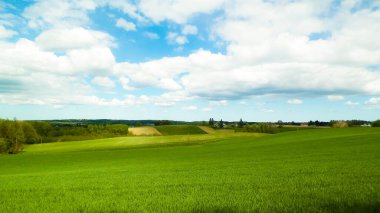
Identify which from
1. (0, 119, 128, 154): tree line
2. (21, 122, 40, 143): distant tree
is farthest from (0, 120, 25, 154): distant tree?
(21, 122, 40, 143): distant tree

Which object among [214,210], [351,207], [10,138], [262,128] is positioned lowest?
[10,138]

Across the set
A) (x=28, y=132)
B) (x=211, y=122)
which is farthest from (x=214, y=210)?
(x=211, y=122)

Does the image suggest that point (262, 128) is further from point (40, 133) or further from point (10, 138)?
point (40, 133)

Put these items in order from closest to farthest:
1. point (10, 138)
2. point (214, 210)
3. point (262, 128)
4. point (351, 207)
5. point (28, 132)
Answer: point (351, 207)
point (214, 210)
point (10, 138)
point (28, 132)
point (262, 128)

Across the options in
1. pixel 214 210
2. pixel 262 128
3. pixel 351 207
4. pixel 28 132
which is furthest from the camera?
pixel 262 128

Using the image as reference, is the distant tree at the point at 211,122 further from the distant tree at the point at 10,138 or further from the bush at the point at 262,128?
the distant tree at the point at 10,138

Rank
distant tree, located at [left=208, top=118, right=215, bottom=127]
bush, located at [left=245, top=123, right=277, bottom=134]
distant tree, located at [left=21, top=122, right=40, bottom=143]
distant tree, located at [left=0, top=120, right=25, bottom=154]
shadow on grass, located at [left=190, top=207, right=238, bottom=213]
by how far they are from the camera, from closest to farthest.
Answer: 1. shadow on grass, located at [left=190, top=207, right=238, bottom=213]
2. distant tree, located at [left=0, top=120, right=25, bottom=154]
3. distant tree, located at [left=21, top=122, right=40, bottom=143]
4. bush, located at [left=245, top=123, right=277, bottom=134]
5. distant tree, located at [left=208, top=118, right=215, bottom=127]

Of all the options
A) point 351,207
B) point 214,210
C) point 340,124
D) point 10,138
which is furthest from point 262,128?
point 214,210

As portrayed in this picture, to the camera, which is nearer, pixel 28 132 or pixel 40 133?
pixel 28 132

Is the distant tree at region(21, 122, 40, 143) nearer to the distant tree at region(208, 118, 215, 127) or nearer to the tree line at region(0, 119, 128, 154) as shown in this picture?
the tree line at region(0, 119, 128, 154)

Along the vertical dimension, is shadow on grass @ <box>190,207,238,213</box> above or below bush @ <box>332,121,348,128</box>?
below

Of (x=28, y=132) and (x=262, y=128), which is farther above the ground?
(x=262, y=128)

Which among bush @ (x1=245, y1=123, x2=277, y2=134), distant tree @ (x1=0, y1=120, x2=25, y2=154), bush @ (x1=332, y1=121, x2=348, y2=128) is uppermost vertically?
bush @ (x1=332, y1=121, x2=348, y2=128)

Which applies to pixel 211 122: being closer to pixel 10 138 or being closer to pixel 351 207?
pixel 10 138
